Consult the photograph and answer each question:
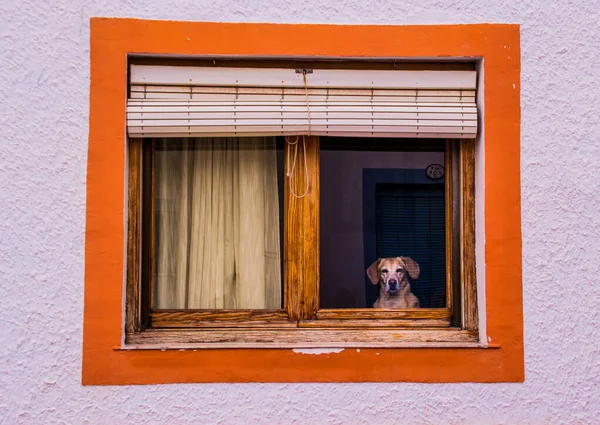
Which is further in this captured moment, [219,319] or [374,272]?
[374,272]

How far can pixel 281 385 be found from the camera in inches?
155

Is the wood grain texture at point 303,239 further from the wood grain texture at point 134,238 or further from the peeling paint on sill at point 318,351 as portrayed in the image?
the wood grain texture at point 134,238

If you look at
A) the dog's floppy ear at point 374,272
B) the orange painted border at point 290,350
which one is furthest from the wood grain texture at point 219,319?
the dog's floppy ear at point 374,272

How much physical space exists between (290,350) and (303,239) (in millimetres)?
621

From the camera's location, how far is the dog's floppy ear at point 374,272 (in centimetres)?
430

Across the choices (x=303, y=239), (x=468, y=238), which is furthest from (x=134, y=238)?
(x=468, y=238)

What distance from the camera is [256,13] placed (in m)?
4.01

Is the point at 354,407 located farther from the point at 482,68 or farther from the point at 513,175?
the point at 482,68

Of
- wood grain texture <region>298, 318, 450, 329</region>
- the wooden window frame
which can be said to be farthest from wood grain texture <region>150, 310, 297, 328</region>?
wood grain texture <region>298, 318, 450, 329</region>

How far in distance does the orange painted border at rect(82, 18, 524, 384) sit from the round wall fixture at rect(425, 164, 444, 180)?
1.04ft

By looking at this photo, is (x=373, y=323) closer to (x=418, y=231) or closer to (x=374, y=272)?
(x=374, y=272)

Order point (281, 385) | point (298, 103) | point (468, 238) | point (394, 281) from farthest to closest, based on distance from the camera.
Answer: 1. point (394, 281)
2. point (468, 238)
3. point (298, 103)
4. point (281, 385)

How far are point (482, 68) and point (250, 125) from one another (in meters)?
1.29

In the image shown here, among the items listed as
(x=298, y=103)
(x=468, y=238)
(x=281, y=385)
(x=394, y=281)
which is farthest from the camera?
(x=394, y=281)
